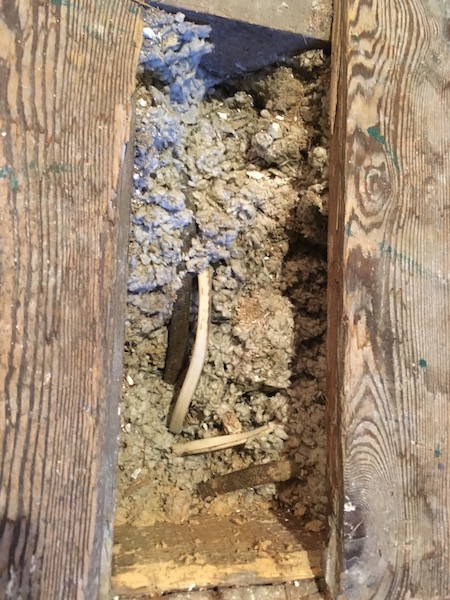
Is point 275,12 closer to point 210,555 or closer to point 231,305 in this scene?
point 231,305

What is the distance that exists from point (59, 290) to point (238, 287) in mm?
537

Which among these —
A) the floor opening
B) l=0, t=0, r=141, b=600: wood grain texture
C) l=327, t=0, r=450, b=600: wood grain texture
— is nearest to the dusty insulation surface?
the floor opening

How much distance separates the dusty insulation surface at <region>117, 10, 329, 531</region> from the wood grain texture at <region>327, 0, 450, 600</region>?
15 centimetres

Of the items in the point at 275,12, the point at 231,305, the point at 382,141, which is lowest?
the point at 231,305

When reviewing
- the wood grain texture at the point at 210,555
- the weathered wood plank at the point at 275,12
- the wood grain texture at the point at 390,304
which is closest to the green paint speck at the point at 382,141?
the wood grain texture at the point at 390,304

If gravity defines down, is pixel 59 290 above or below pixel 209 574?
above

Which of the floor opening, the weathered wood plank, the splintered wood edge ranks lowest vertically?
the splintered wood edge

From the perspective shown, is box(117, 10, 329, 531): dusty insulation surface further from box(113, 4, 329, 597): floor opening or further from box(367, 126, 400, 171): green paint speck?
box(367, 126, 400, 171): green paint speck

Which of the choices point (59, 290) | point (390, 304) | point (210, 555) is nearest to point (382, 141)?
point (390, 304)

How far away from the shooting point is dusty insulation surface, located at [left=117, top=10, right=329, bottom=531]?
1.20 m

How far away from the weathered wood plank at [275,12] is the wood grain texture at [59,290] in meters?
0.21

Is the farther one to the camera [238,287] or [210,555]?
[238,287]

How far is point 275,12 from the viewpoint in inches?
43.9

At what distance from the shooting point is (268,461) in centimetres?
127
